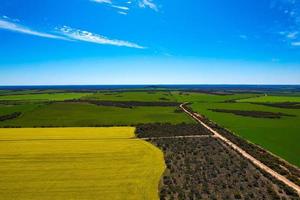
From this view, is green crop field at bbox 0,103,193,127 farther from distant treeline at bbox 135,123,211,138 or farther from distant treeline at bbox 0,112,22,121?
distant treeline at bbox 135,123,211,138

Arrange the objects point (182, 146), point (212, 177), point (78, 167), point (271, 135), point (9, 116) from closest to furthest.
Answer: point (212, 177), point (78, 167), point (182, 146), point (271, 135), point (9, 116)

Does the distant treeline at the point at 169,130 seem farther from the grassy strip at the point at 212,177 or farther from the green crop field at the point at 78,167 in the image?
the grassy strip at the point at 212,177

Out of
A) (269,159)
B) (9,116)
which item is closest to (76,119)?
(9,116)

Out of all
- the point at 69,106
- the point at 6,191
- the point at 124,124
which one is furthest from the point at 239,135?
the point at 69,106

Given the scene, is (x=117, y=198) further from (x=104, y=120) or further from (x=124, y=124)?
(x=104, y=120)

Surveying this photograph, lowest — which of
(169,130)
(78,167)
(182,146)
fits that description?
(169,130)

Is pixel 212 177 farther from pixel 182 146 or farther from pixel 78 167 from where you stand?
pixel 182 146

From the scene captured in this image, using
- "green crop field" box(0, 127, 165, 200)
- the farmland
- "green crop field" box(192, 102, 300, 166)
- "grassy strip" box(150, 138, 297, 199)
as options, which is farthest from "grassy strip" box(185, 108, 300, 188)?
"green crop field" box(0, 127, 165, 200)
